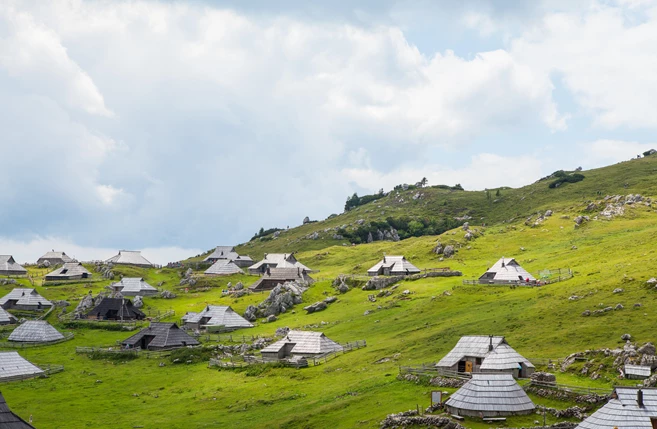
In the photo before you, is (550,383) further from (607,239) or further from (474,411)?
(607,239)

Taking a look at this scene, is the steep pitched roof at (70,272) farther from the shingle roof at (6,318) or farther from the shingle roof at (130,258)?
the shingle roof at (6,318)

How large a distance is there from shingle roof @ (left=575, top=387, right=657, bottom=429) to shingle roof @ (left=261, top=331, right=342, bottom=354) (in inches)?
1686

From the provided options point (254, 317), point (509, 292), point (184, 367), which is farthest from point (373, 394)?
point (254, 317)

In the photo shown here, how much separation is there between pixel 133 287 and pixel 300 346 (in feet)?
233

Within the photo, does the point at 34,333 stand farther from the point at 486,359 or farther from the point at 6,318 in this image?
the point at 486,359

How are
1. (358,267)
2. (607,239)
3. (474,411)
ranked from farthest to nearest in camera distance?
(358,267), (607,239), (474,411)

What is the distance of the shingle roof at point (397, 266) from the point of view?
5192 inches

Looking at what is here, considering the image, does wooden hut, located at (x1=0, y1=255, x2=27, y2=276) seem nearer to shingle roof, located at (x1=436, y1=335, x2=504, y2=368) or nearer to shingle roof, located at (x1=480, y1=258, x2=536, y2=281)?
shingle roof, located at (x1=480, y1=258, x2=536, y2=281)

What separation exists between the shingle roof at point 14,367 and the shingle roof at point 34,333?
21140mm

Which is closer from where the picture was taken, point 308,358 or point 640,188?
point 308,358

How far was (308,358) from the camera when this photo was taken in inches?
3241

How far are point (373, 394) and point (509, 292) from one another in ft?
144

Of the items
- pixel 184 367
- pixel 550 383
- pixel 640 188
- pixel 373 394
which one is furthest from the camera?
pixel 640 188

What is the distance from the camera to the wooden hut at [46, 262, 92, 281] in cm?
15962
